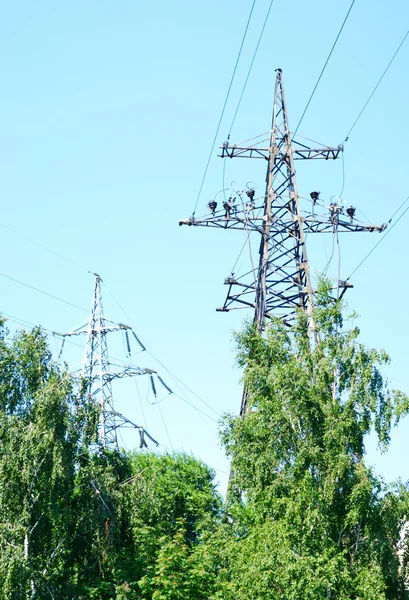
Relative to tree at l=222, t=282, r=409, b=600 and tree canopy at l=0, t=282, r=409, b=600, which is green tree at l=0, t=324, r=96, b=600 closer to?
tree canopy at l=0, t=282, r=409, b=600

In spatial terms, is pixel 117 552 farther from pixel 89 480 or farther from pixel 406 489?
pixel 406 489

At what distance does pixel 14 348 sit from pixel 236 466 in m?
8.36

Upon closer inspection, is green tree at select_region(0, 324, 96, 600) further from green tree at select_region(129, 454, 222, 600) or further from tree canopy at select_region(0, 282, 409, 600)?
green tree at select_region(129, 454, 222, 600)

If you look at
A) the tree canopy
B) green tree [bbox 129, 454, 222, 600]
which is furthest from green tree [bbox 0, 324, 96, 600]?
green tree [bbox 129, 454, 222, 600]

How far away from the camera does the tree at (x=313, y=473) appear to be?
952 inches

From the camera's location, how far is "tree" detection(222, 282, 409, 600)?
24.2m

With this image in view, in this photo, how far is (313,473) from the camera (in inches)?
1014

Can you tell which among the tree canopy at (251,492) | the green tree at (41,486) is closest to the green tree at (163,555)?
the tree canopy at (251,492)

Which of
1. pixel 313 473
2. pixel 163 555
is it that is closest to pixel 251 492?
pixel 313 473

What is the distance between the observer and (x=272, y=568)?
24297mm

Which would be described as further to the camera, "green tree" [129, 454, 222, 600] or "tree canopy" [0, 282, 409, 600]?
"green tree" [129, 454, 222, 600]

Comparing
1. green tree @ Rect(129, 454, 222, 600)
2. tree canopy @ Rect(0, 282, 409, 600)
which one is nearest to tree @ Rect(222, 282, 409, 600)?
tree canopy @ Rect(0, 282, 409, 600)

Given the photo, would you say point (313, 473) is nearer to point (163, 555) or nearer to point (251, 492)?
point (251, 492)

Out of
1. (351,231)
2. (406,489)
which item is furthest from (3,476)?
(351,231)
